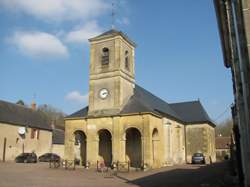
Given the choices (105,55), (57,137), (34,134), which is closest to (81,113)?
(105,55)

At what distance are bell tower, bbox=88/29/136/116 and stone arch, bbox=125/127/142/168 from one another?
352 centimetres

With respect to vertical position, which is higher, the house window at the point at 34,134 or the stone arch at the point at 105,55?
the stone arch at the point at 105,55

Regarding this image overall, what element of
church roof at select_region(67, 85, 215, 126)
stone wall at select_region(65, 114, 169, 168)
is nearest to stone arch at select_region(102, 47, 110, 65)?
church roof at select_region(67, 85, 215, 126)

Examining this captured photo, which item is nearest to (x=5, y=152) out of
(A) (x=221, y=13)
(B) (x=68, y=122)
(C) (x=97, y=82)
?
(B) (x=68, y=122)

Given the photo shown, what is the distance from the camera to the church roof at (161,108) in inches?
1257

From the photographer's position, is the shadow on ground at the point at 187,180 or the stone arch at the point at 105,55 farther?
the stone arch at the point at 105,55

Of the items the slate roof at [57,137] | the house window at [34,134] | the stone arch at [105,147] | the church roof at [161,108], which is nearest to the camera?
the church roof at [161,108]

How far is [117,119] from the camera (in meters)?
31.3

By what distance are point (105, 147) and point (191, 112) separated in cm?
1820

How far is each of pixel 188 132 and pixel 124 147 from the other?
55.8 ft

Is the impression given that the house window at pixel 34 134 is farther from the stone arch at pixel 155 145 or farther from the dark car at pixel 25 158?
the stone arch at pixel 155 145

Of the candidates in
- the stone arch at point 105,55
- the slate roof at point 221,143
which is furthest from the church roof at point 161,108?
the slate roof at point 221,143

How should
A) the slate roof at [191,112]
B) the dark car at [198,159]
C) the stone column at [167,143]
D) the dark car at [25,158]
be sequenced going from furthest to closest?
the slate roof at [191,112] → the dark car at [25,158] → the dark car at [198,159] → the stone column at [167,143]

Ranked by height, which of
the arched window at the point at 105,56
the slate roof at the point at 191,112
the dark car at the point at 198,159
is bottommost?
the dark car at the point at 198,159
